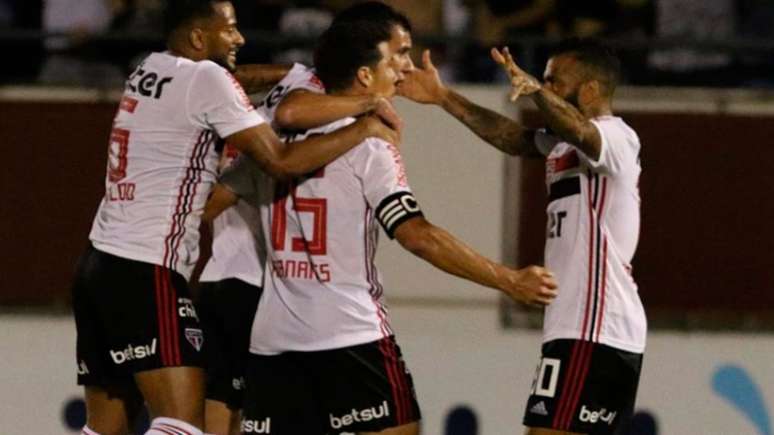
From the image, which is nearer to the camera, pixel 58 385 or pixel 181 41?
pixel 181 41

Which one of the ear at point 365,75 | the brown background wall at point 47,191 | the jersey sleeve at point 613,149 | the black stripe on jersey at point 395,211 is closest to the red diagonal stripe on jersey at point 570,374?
the jersey sleeve at point 613,149

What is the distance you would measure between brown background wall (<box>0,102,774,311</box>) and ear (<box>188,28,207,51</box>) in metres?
2.52

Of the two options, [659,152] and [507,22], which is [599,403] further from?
[507,22]

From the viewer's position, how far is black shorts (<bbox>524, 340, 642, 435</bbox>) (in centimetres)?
711

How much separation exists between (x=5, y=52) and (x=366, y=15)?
3711mm

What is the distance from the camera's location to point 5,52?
32.6 ft

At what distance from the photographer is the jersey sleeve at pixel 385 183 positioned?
6434 mm

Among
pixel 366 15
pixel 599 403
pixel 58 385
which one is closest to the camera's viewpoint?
pixel 366 15

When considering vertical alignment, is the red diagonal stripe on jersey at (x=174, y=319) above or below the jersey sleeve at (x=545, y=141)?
below

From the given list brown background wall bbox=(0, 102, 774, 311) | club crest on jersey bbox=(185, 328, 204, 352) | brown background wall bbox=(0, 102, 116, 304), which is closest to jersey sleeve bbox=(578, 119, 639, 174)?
club crest on jersey bbox=(185, 328, 204, 352)

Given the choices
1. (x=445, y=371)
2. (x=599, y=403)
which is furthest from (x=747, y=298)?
(x=599, y=403)

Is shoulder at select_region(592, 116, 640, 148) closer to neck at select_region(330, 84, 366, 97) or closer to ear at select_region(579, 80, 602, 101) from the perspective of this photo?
ear at select_region(579, 80, 602, 101)

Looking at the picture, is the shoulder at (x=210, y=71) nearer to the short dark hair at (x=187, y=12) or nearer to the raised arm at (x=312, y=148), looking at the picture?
the short dark hair at (x=187, y=12)

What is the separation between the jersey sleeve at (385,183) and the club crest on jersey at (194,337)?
91cm
